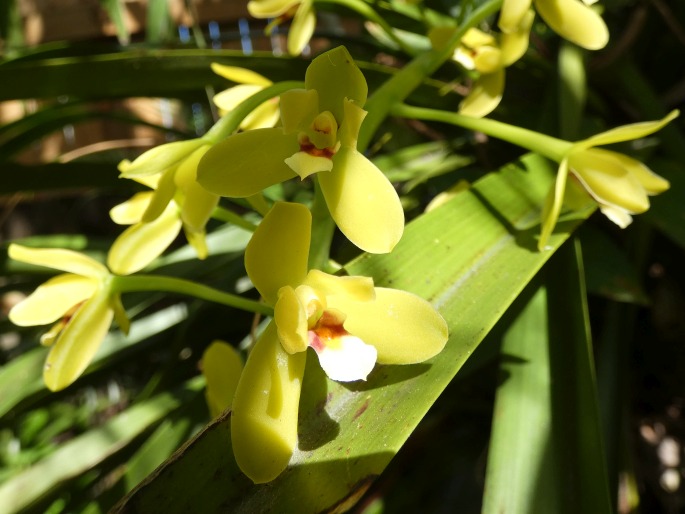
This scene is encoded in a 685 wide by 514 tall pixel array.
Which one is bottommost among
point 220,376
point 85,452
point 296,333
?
point 85,452

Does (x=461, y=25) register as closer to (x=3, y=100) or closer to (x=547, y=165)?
(x=547, y=165)

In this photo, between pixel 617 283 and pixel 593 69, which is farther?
pixel 593 69

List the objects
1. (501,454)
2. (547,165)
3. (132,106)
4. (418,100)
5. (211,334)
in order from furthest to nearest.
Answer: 1. (132,106)
2. (211,334)
3. (418,100)
4. (547,165)
5. (501,454)

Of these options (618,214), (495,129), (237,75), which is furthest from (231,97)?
(618,214)

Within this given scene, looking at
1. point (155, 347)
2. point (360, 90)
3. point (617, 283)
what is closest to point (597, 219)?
point (617, 283)

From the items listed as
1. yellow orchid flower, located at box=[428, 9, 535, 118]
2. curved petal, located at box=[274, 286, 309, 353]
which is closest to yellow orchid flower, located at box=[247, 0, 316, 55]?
yellow orchid flower, located at box=[428, 9, 535, 118]

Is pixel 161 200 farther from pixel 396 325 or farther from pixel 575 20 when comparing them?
pixel 575 20
